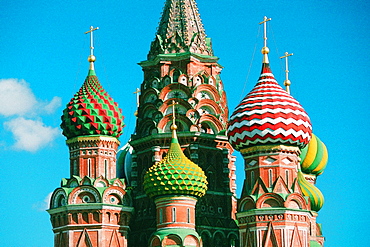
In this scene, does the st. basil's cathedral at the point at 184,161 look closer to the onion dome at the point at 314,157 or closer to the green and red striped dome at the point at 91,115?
the green and red striped dome at the point at 91,115

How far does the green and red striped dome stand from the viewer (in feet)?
162

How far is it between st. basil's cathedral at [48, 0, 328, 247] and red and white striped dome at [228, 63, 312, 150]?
0.04 metres

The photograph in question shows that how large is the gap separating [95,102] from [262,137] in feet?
24.0

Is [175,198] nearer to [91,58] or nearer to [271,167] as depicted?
[271,167]

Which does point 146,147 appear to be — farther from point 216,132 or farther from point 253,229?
point 253,229

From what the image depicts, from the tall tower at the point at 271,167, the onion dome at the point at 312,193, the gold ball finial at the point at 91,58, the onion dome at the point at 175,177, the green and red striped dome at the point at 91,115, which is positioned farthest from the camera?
the onion dome at the point at 312,193

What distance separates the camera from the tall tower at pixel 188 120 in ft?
166

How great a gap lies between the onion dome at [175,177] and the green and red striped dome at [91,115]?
10.2 feet

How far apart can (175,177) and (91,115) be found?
16.5ft

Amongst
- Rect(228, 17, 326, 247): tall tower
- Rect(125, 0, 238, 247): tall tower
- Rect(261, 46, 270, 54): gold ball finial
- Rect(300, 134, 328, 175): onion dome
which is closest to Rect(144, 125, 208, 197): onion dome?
Rect(228, 17, 326, 247): tall tower

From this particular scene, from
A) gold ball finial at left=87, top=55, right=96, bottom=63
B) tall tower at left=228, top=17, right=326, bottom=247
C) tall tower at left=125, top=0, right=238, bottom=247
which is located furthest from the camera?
gold ball finial at left=87, top=55, right=96, bottom=63

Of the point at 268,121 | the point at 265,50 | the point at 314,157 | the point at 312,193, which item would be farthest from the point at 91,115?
the point at 314,157

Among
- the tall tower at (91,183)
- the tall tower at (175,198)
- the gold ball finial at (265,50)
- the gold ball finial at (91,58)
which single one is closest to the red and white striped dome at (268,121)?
the gold ball finial at (265,50)

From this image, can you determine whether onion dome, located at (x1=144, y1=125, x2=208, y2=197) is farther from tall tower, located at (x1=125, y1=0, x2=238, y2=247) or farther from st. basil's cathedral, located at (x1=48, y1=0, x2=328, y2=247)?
tall tower, located at (x1=125, y1=0, x2=238, y2=247)
